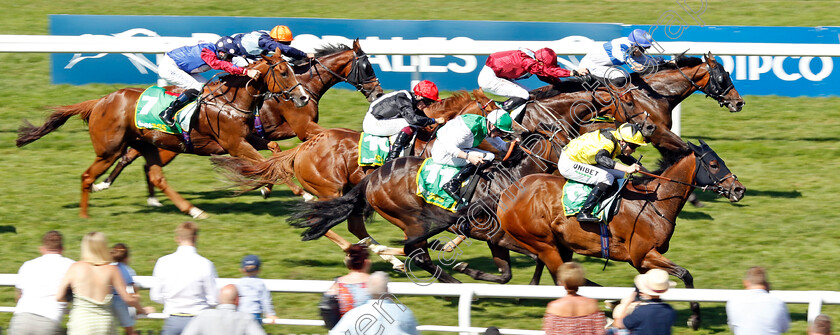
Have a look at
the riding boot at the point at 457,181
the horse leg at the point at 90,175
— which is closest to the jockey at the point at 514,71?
the riding boot at the point at 457,181

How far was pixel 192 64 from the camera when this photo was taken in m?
9.89

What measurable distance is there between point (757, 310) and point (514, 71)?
457cm

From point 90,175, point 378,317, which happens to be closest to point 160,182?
point 90,175

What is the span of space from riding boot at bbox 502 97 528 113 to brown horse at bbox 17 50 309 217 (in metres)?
1.86

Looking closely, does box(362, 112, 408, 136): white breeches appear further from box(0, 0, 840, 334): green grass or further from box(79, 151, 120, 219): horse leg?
box(79, 151, 120, 219): horse leg

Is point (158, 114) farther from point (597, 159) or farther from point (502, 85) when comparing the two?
point (597, 159)

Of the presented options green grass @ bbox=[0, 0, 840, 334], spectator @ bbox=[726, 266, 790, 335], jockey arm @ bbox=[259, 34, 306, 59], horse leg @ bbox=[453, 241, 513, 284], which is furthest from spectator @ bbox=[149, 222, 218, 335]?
jockey arm @ bbox=[259, 34, 306, 59]

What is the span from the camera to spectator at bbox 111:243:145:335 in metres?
5.41

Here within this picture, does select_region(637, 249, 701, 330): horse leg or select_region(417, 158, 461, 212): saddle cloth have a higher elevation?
select_region(417, 158, 461, 212): saddle cloth

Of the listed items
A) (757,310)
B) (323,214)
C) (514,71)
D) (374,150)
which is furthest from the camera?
(514,71)

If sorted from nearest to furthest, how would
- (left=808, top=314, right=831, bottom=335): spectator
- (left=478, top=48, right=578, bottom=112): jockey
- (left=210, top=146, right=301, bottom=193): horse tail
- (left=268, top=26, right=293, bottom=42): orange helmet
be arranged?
1. (left=808, top=314, right=831, bottom=335): spectator
2. (left=210, top=146, right=301, bottom=193): horse tail
3. (left=478, top=48, right=578, bottom=112): jockey
4. (left=268, top=26, right=293, bottom=42): orange helmet

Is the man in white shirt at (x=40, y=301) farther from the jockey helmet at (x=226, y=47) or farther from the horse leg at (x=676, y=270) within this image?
the jockey helmet at (x=226, y=47)

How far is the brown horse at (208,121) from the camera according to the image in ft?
31.8

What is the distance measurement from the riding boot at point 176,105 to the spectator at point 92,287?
4.37 meters
